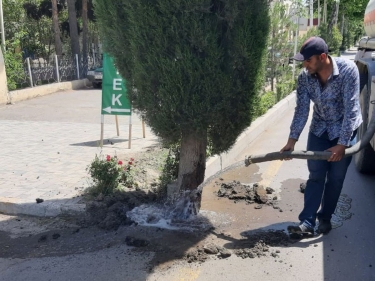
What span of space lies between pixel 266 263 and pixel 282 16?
9618mm

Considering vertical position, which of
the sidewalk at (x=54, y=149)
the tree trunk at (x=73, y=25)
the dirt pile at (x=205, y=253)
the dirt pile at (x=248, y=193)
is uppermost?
the tree trunk at (x=73, y=25)

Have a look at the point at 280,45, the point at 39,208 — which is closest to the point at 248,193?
the point at 39,208

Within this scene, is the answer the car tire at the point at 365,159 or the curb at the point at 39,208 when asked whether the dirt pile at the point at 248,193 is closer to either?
the car tire at the point at 365,159

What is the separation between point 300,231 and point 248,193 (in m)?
1.26

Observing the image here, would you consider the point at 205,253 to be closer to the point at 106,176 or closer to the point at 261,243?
the point at 261,243

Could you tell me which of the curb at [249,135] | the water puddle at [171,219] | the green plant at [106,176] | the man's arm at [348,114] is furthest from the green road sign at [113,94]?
the man's arm at [348,114]

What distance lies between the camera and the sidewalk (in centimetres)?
533

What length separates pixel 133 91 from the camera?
14.3 ft

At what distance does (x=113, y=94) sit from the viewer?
7.82 m

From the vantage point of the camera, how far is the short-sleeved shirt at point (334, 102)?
3.96m

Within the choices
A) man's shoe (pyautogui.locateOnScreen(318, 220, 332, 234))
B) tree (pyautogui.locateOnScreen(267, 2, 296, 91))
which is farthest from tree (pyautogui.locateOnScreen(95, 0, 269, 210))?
tree (pyautogui.locateOnScreen(267, 2, 296, 91))

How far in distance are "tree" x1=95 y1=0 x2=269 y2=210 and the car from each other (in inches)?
671

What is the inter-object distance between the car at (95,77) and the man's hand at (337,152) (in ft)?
58.7

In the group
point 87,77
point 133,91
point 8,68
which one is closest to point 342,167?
point 133,91
